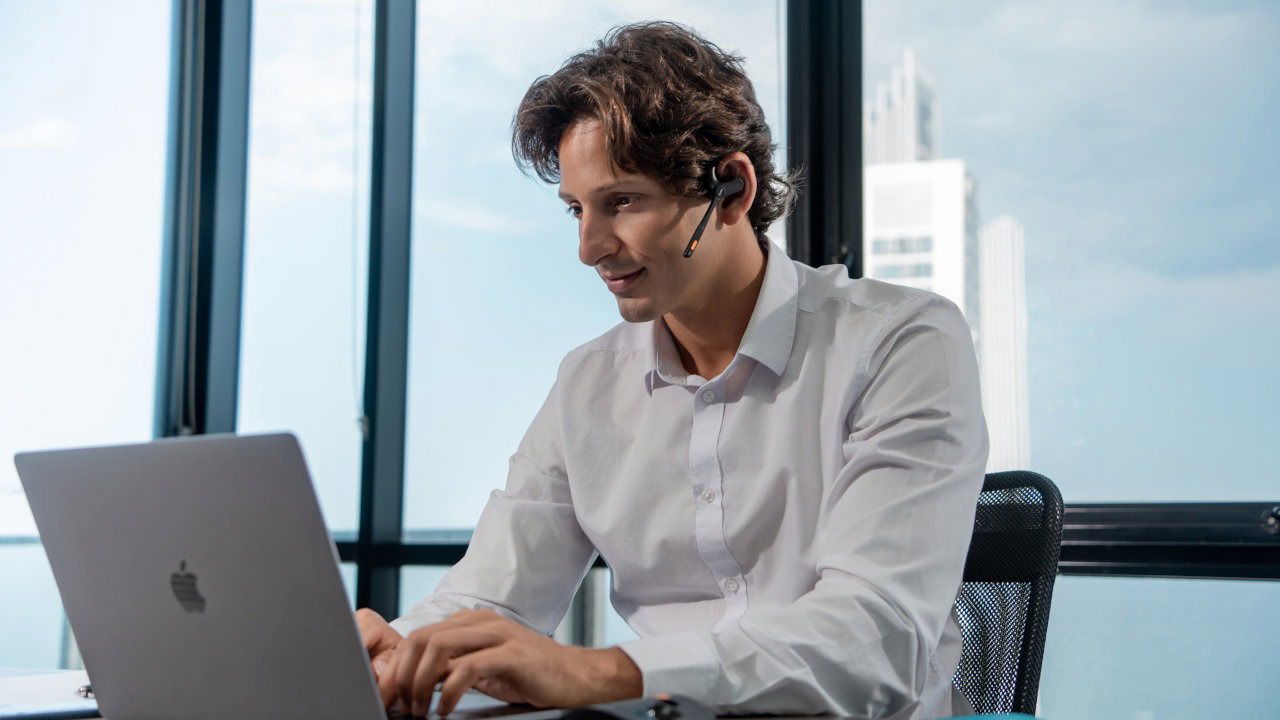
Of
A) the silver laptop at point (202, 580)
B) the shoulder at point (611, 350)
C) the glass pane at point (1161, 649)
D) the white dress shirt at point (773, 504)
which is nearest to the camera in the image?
the silver laptop at point (202, 580)

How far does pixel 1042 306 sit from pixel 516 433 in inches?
53.7

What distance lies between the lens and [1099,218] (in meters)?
2.40

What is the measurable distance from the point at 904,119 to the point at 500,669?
2.03m

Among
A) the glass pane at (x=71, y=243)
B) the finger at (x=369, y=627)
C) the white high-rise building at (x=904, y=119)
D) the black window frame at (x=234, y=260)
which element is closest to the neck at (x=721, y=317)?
the finger at (x=369, y=627)

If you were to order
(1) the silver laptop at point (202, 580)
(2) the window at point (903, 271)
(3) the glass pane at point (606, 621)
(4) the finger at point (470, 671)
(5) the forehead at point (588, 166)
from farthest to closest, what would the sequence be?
(3) the glass pane at point (606, 621)
(2) the window at point (903, 271)
(5) the forehead at point (588, 166)
(4) the finger at point (470, 671)
(1) the silver laptop at point (202, 580)

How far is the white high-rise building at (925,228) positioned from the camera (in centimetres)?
252

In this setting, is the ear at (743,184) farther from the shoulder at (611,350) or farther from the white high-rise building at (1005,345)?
the white high-rise building at (1005,345)

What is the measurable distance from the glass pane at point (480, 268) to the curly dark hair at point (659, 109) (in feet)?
4.25

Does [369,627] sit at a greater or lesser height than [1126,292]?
lesser

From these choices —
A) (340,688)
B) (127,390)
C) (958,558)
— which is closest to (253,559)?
(340,688)

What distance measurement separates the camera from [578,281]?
9.81ft

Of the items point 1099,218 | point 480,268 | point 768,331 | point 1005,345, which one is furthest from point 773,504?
point 480,268

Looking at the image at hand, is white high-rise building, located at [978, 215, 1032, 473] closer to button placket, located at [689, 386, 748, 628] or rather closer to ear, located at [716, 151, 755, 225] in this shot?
ear, located at [716, 151, 755, 225]

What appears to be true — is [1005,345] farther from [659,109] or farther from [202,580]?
[202,580]
